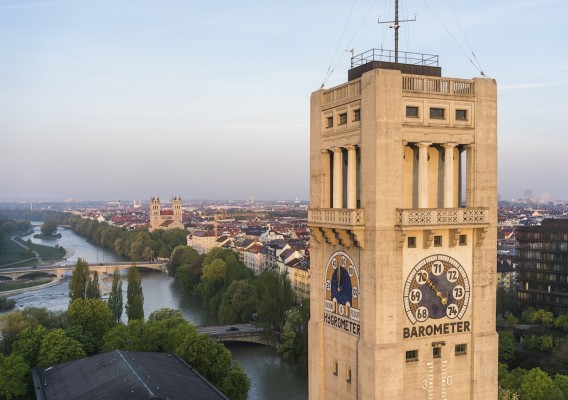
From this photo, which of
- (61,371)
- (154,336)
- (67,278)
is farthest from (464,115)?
(67,278)

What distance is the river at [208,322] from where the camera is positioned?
166 feet

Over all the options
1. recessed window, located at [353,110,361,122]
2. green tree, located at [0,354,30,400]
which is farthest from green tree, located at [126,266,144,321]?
recessed window, located at [353,110,361,122]

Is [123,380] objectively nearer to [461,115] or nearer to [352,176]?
[352,176]

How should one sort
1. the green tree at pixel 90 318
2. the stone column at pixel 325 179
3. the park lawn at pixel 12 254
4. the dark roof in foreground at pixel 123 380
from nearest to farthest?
the stone column at pixel 325 179
the dark roof in foreground at pixel 123 380
the green tree at pixel 90 318
the park lawn at pixel 12 254

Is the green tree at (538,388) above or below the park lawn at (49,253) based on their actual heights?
above

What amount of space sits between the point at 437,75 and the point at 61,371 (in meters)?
29.4

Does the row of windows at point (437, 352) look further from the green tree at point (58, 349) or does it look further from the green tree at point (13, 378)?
the green tree at point (58, 349)

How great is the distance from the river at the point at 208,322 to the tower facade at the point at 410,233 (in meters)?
33.8

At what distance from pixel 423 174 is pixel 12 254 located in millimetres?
162828

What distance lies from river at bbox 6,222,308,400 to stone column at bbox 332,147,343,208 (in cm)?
3470

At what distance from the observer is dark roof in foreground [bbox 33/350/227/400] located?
95.8 ft

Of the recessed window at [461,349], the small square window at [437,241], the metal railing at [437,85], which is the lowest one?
the recessed window at [461,349]

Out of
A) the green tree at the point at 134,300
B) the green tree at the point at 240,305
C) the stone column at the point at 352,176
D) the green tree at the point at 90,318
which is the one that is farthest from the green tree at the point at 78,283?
the stone column at the point at 352,176

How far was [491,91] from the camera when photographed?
16.5 metres
